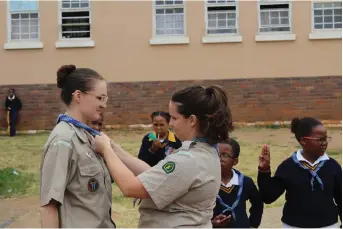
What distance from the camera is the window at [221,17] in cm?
1553

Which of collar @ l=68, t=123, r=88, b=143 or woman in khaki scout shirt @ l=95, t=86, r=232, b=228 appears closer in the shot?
woman in khaki scout shirt @ l=95, t=86, r=232, b=228

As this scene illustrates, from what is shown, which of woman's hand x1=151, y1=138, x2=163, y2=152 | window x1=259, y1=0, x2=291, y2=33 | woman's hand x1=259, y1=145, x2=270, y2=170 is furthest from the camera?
window x1=259, y1=0, x2=291, y2=33

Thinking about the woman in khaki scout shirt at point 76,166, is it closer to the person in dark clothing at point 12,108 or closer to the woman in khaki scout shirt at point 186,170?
the woman in khaki scout shirt at point 186,170

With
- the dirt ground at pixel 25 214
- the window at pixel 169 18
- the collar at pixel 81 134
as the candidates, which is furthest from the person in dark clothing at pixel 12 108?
the collar at pixel 81 134

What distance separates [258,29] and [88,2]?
15.5 feet

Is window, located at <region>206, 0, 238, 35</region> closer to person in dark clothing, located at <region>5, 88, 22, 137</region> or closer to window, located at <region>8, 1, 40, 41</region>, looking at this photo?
window, located at <region>8, 1, 40, 41</region>

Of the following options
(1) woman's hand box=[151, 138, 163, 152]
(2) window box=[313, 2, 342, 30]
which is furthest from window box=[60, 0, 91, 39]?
(1) woman's hand box=[151, 138, 163, 152]

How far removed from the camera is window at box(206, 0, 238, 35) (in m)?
15.5

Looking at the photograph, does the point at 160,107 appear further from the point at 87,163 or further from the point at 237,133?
the point at 87,163

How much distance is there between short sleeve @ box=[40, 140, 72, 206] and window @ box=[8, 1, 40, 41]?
13.7m

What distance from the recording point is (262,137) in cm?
1398

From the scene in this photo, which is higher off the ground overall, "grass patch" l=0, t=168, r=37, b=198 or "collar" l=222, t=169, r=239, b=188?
"collar" l=222, t=169, r=239, b=188

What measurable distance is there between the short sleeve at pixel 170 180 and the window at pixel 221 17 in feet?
43.1

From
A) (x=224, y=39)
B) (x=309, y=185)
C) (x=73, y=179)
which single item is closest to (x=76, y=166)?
(x=73, y=179)
